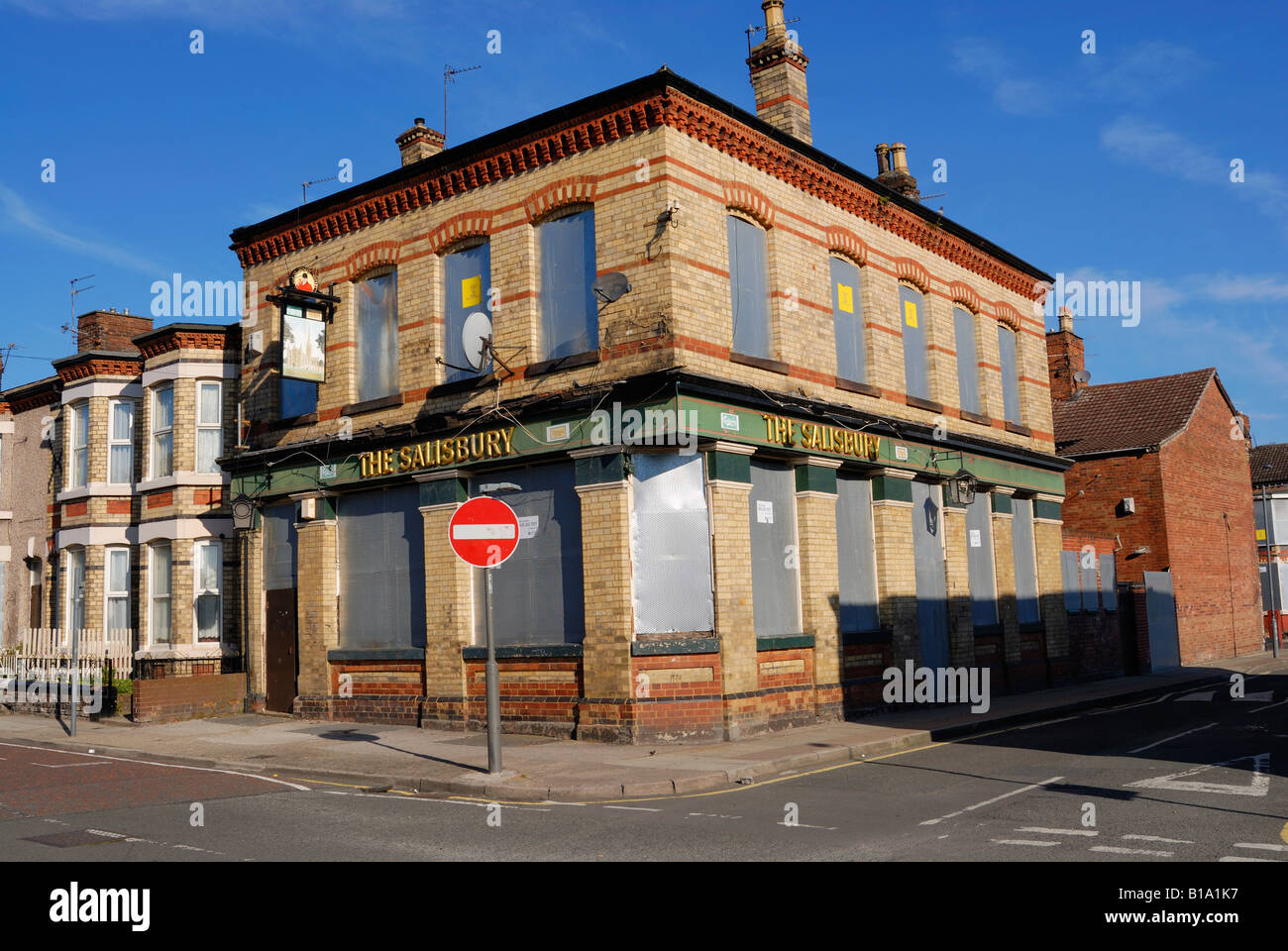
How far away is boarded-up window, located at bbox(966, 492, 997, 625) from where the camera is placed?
21.7 meters

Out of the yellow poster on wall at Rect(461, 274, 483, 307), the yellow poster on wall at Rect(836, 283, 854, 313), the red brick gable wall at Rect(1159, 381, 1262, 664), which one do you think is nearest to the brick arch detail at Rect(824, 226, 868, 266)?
the yellow poster on wall at Rect(836, 283, 854, 313)

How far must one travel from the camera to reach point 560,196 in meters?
16.2

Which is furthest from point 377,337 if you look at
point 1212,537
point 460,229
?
point 1212,537

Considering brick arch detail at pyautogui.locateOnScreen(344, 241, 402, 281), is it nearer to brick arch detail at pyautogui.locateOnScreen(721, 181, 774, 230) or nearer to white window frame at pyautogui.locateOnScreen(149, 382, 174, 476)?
white window frame at pyautogui.locateOnScreen(149, 382, 174, 476)

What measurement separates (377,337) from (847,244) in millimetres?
8586

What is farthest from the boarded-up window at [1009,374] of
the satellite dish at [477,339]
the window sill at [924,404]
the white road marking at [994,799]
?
the white road marking at [994,799]

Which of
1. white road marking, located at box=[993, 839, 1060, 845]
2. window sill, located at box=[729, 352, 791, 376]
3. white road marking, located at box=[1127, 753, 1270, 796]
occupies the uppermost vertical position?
window sill, located at box=[729, 352, 791, 376]

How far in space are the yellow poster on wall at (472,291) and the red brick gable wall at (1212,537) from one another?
21492 millimetres

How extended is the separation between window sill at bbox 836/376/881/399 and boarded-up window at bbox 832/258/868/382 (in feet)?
0.58

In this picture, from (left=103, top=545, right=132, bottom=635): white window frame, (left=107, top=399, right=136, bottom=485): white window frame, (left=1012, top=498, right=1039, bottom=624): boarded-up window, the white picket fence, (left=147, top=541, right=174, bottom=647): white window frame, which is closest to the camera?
the white picket fence

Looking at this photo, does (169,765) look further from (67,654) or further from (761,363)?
(761,363)

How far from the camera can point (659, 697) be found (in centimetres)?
1443
